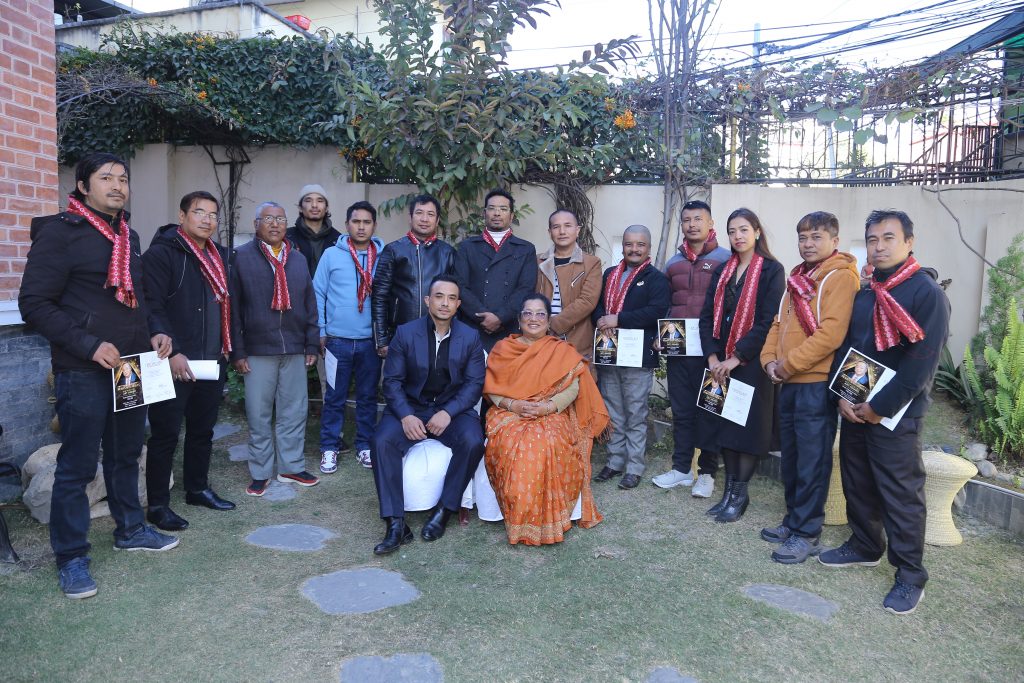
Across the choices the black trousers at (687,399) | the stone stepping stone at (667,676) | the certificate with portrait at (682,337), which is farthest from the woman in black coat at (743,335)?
the stone stepping stone at (667,676)

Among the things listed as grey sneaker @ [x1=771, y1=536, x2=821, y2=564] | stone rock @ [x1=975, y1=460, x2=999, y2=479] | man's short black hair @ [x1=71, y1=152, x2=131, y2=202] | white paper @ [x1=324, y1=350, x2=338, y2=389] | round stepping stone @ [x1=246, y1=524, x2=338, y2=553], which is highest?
man's short black hair @ [x1=71, y1=152, x2=131, y2=202]

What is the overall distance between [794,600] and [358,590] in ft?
6.67

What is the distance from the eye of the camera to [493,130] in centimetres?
580

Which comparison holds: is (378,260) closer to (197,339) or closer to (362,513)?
(197,339)

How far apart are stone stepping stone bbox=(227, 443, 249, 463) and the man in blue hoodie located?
2.12 ft

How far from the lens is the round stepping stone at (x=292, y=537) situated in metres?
3.87

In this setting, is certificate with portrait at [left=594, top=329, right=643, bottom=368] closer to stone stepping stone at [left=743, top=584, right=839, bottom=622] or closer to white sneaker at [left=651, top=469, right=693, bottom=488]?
white sneaker at [left=651, top=469, right=693, bottom=488]

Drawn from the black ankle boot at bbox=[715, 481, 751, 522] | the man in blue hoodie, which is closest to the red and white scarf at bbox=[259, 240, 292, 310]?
the man in blue hoodie

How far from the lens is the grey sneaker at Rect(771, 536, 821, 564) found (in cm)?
373

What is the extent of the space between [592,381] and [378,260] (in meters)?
1.86

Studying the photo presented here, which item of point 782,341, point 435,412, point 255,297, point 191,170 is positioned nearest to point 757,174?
point 782,341

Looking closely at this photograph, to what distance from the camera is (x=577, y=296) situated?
5.04 m

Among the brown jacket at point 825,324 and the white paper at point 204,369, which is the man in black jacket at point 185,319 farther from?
the brown jacket at point 825,324

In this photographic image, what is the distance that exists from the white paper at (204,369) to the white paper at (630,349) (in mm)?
2469
